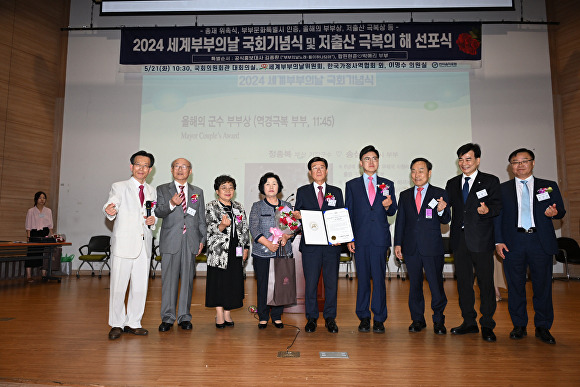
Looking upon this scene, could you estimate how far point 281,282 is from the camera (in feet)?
12.0

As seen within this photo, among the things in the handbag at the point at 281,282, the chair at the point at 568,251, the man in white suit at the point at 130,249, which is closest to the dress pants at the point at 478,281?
the handbag at the point at 281,282

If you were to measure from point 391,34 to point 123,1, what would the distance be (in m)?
5.04

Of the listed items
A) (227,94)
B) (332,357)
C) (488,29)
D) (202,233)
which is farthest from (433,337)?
(488,29)

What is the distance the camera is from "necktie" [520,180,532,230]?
337cm

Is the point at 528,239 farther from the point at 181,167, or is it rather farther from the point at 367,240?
the point at 181,167

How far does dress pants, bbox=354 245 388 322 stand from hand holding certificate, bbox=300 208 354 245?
0.90 feet

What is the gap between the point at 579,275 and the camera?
8047mm

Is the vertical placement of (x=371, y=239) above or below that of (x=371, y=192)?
below

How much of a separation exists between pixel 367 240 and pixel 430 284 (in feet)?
2.44

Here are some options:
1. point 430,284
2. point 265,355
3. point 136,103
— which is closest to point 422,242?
point 430,284

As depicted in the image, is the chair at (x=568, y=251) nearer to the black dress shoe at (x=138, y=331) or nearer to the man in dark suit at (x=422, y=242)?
the man in dark suit at (x=422, y=242)

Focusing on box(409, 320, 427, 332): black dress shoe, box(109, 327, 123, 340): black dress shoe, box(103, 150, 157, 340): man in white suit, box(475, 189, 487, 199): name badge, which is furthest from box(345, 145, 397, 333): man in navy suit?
box(109, 327, 123, 340): black dress shoe

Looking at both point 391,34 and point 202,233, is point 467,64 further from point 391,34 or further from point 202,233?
point 202,233

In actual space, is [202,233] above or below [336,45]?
below
